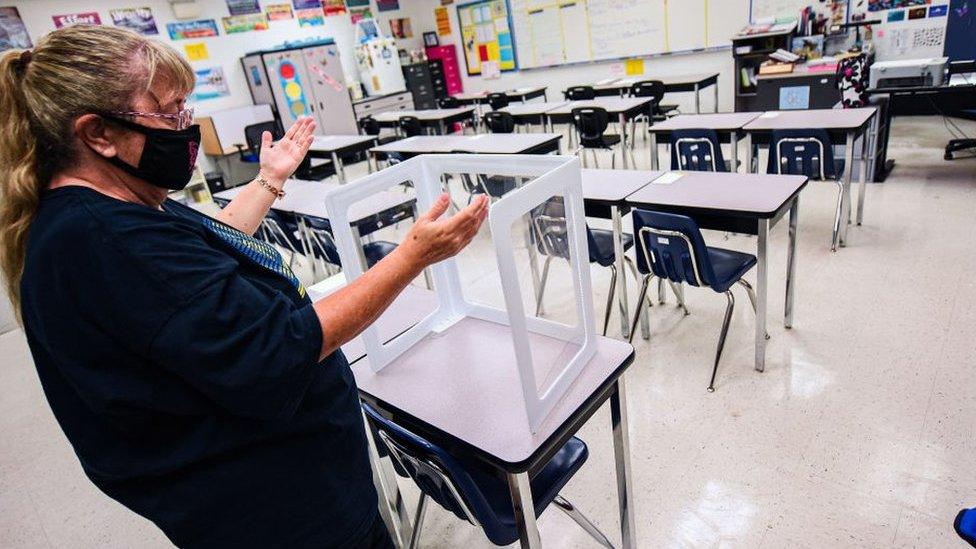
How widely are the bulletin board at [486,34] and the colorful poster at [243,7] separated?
336 centimetres

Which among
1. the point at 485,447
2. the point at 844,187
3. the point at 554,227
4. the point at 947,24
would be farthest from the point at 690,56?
the point at 485,447

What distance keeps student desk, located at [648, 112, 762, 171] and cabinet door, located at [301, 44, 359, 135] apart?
5.32m

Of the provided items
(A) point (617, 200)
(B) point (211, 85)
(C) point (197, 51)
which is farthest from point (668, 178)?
(C) point (197, 51)

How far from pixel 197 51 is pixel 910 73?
25.4 ft

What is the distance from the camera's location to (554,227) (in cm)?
235

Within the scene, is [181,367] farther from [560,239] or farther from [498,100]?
[498,100]

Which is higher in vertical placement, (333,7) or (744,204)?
(333,7)

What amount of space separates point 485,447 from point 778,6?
22.8 feet

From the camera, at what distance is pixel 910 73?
398 cm

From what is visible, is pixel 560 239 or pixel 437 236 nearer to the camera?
pixel 437 236

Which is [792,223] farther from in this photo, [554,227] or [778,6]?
[778,6]

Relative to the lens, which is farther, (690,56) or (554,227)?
(690,56)

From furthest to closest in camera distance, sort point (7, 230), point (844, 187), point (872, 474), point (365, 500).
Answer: point (844, 187) → point (872, 474) → point (365, 500) → point (7, 230)

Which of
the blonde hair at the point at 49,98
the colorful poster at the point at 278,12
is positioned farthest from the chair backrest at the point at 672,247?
the colorful poster at the point at 278,12
